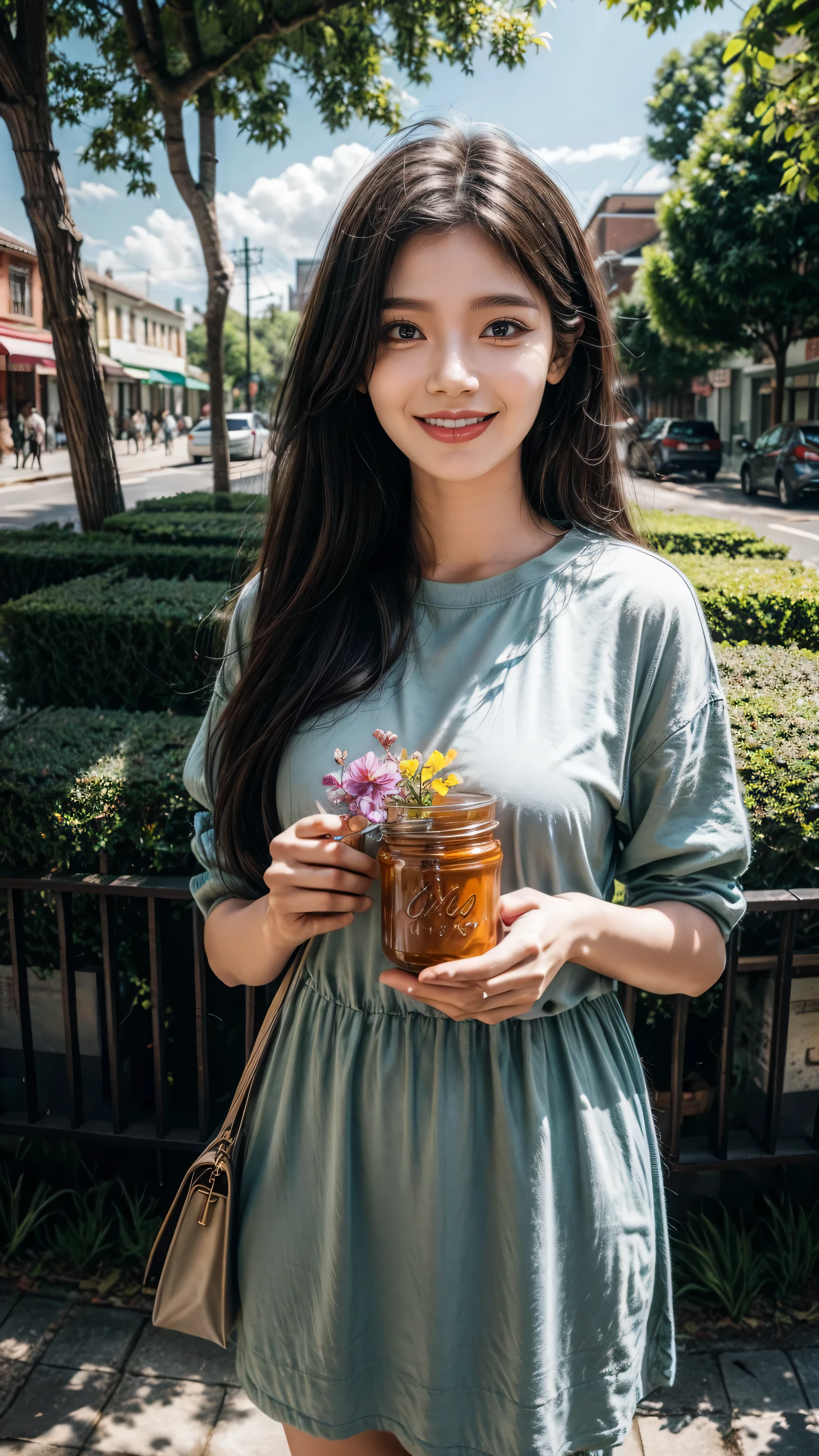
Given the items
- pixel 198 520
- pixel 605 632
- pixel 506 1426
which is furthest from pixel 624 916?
pixel 198 520

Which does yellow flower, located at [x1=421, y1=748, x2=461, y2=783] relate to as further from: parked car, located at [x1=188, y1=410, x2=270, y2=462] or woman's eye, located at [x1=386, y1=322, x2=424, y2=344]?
parked car, located at [x1=188, y1=410, x2=270, y2=462]

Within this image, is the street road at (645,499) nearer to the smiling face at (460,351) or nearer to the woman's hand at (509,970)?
the smiling face at (460,351)

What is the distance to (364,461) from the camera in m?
1.67

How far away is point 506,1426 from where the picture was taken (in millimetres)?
1315

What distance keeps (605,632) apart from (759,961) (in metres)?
1.33

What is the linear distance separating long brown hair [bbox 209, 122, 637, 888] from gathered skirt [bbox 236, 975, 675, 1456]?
0.36 metres

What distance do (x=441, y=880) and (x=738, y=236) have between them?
85.0 feet

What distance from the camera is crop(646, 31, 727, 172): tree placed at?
38.2m

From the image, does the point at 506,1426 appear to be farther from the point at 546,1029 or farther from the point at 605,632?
the point at 605,632

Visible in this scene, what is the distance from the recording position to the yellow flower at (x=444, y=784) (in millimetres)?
1148

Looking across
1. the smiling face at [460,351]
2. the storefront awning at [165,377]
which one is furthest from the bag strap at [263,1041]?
the storefront awning at [165,377]

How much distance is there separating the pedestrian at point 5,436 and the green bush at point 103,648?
1346 mm

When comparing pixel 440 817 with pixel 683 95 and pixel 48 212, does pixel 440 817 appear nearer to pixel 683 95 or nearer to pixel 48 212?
pixel 48 212

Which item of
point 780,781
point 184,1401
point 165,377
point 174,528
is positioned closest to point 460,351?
point 780,781
